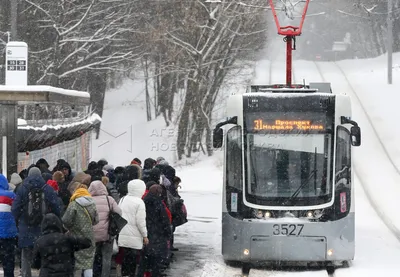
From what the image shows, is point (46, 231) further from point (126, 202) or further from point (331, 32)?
point (331, 32)

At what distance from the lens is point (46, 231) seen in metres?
10.0

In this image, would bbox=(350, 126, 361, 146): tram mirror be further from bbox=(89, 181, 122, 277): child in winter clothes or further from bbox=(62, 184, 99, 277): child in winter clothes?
bbox=(62, 184, 99, 277): child in winter clothes

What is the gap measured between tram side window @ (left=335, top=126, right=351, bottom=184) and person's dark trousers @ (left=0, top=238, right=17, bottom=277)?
6211mm

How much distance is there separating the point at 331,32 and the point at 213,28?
74.4m

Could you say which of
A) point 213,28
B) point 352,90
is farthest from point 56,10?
point 352,90

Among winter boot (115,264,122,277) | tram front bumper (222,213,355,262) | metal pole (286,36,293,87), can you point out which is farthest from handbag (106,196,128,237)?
metal pole (286,36,293,87)

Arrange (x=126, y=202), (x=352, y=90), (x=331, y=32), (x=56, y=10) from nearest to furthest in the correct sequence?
(x=126, y=202) → (x=56, y=10) → (x=352, y=90) → (x=331, y=32)

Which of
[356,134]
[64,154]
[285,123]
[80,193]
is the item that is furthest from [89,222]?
[64,154]

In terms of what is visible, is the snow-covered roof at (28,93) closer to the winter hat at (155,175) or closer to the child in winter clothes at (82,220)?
the winter hat at (155,175)

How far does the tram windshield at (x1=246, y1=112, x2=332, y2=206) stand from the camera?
54.7ft

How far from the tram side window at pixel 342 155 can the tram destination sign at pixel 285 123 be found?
0.34m

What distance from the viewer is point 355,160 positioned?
39.6 metres

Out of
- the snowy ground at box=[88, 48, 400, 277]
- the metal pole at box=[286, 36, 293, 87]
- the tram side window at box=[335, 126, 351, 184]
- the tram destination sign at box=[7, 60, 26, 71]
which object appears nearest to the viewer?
the tram side window at box=[335, 126, 351, 184]

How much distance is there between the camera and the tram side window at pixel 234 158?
1688 centimetres
